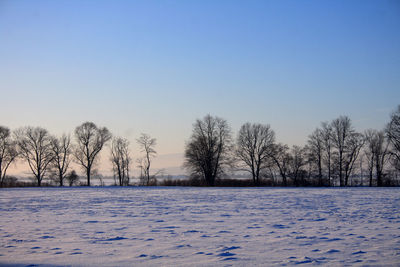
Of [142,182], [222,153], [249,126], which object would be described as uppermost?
[249,126]

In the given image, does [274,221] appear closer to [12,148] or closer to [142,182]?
[142,182]

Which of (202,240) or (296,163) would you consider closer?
(202,240)

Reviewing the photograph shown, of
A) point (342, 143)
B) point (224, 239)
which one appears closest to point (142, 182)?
point (342, 143)

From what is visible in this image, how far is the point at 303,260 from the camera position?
7.25 meters

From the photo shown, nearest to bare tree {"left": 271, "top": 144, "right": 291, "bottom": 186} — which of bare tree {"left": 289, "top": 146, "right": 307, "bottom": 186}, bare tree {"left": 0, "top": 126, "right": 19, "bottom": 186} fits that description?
bare tree {"left": 289, "top": 146, "right": 307, "bottom": 186}

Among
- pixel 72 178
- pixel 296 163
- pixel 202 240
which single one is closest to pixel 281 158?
pixel 296 163

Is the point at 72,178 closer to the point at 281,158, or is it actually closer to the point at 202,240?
the point at 281,158

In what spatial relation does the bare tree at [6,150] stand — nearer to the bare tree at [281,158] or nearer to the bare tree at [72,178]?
the bare tree at [72,178]

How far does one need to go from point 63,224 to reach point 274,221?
26.9ft

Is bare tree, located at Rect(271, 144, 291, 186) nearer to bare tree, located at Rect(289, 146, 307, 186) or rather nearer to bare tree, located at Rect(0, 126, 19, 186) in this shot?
bare tree, located at Rect(289, 146, 307, 186)

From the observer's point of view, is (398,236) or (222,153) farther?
(222,153)

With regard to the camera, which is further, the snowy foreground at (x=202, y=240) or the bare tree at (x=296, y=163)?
the bare tree at (x=296, y=163)

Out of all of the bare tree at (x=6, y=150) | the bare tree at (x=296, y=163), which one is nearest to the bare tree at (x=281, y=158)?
the bare tree at (x=296, y=163)

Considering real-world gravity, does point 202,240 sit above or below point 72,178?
above
